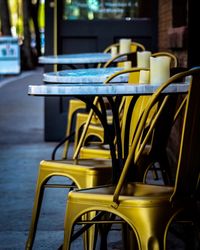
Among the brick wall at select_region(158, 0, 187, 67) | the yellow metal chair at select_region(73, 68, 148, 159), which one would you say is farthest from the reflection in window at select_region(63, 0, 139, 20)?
the yellow metal chair at select_region(73, 68, 148, 159)

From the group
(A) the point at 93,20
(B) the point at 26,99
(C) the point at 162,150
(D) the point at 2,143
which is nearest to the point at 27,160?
(D) the point at 2,143

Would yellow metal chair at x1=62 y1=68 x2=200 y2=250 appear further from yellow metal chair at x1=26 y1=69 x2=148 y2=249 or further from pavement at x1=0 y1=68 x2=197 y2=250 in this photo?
pavement at x1=0 y1=68 x2=197 y2=250

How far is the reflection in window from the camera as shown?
344 inches

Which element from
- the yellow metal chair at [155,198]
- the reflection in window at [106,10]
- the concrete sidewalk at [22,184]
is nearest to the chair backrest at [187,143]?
the yellow metal chair at [155,198]

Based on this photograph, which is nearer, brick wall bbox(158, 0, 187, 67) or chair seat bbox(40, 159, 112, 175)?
chair seat bbox(40, 159, 112, 175)

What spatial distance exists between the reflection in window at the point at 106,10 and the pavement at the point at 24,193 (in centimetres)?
149

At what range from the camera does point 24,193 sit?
19.5 feet

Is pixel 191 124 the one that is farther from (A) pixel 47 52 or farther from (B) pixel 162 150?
(A) pixel 47 52

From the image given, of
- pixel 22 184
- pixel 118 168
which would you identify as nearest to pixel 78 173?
pixel 118 168

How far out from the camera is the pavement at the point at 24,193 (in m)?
4.60

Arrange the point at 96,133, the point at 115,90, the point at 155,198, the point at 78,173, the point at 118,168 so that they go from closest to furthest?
the point at 155,198 < the point at 115,90 < the point at 118,168 < the point at 78,173 < the point at 96,133

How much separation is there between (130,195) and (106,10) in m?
5.78

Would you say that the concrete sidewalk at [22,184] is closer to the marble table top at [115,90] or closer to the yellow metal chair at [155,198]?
the yellow metal chair at [155,198]

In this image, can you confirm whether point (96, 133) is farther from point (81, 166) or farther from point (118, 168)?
point (118, 168)
